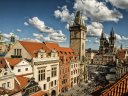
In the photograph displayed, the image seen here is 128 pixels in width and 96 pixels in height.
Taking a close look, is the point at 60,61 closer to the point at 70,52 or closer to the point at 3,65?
the point at 70,52

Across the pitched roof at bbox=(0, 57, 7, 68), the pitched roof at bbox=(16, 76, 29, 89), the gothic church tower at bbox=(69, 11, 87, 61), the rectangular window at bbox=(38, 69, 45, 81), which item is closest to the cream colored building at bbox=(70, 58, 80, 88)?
the gothic church tower at bbox=(69, 11, 87, 61)

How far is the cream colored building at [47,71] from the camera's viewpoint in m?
43.5

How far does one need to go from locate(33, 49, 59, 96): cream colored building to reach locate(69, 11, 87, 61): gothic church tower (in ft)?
59.3

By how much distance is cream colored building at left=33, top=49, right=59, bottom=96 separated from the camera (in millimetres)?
43475

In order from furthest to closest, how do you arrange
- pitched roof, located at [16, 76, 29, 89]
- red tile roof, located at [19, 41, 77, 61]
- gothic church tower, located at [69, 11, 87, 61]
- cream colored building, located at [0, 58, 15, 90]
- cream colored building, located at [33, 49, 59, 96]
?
gothic church tower, located at [69, 11, 87, 61], red tile roof, located at [19, 41, 77, 61], cream colored building, located at [33, 49, 59, 96], pitched roof, located at [16, 76, 29, 89], cream colored building, located at [0, 58, 15, 90]

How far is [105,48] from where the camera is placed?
16312 cm

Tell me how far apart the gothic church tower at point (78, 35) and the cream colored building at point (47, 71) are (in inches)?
712

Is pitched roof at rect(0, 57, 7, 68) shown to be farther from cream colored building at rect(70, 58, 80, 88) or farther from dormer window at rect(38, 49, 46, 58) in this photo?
cream colored building at rect(70, 58, 80, 88)

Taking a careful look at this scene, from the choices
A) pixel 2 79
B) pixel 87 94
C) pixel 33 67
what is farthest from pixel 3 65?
pixel 87 94

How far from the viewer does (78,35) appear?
224 feet

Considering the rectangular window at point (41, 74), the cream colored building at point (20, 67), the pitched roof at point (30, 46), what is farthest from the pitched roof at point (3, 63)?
the rectangular window at point (41, 74)

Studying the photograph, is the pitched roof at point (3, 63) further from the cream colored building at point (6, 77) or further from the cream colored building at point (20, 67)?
the cream colored building at point (20, 67)

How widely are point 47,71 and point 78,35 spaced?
25079mm

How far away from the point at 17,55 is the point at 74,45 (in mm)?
28997
